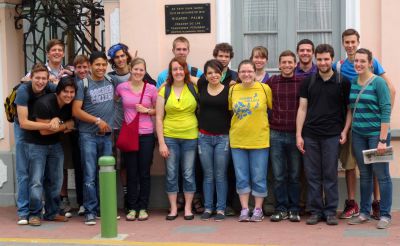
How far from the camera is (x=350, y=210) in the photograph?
8.24m

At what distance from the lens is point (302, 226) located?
26.0 ft

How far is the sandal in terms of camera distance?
8.73 metres

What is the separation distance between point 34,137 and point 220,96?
7.19ft

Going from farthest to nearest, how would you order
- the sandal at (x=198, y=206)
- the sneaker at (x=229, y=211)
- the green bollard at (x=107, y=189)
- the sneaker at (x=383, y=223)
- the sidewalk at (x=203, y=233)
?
the sandal at (x=198, y=206)
the sneaker at (x=229, y=211)
the sneaker at (x=383, y=223)
the sidewalk at (x=203, y=233)
the green bollard at (x=107, y=189)

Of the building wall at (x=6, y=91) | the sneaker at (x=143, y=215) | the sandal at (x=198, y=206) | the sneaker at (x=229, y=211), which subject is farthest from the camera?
the building wall at (x=6, y=91)

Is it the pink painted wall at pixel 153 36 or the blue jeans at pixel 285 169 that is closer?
the blue jeans at pixel 285 169

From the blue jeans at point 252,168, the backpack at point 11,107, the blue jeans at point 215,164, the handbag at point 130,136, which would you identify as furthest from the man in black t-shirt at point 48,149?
the blue jeans at point 252,168

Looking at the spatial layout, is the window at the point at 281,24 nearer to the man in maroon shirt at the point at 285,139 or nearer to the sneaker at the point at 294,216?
the man in maroon shirt at the point at 285,139

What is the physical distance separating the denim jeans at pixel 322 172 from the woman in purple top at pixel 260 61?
97 centimetres

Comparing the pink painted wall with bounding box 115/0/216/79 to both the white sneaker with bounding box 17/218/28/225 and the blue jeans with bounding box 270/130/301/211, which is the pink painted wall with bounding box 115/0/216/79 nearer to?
the blue jeans with bounding box 270/130/301/211

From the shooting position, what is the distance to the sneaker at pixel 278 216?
26.9ft

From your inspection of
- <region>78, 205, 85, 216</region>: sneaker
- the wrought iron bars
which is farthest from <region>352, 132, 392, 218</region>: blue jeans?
the wrought iron bars

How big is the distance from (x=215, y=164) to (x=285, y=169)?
0.82 meters

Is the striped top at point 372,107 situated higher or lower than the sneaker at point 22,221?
higher
